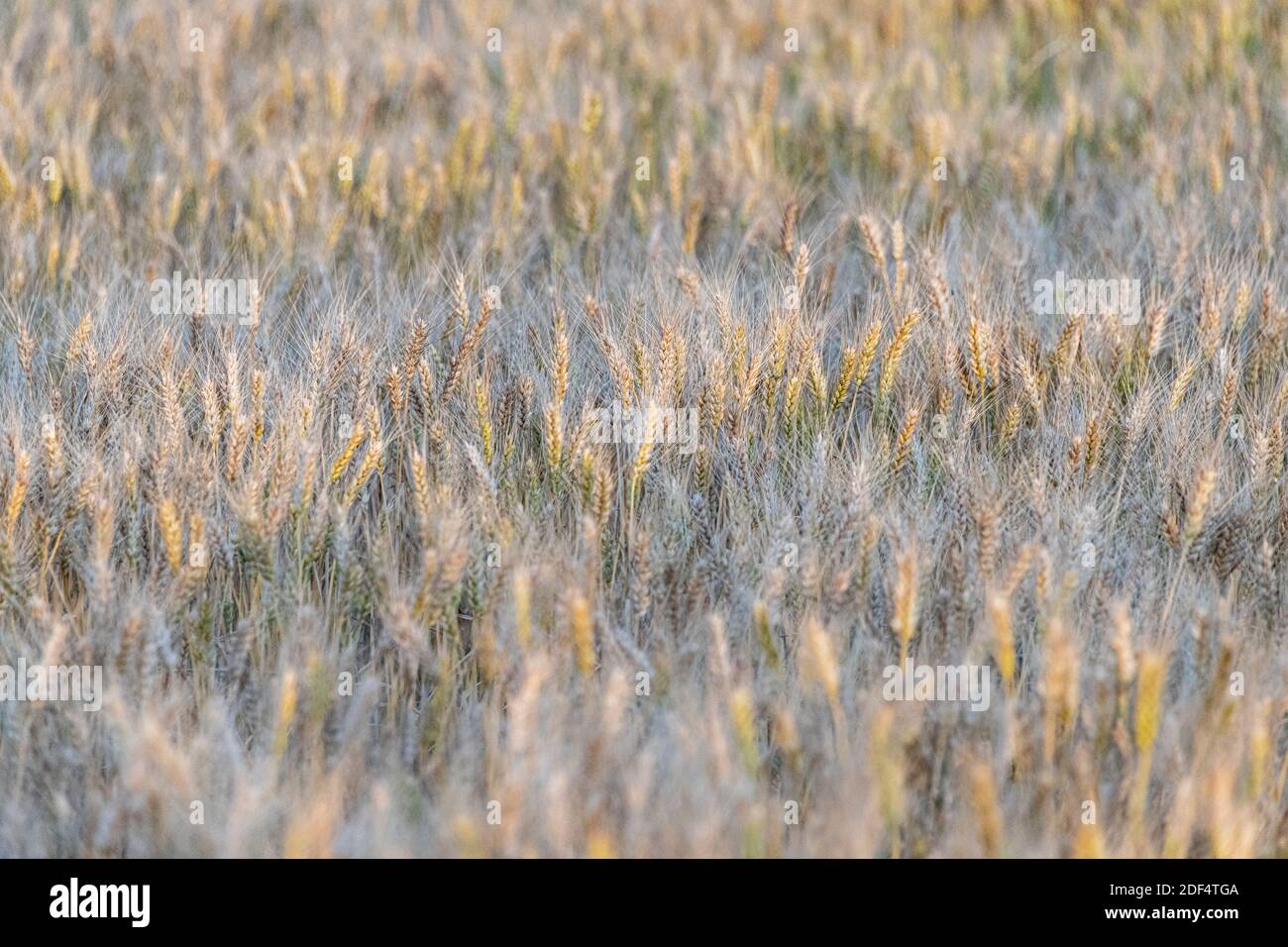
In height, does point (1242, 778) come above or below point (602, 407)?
below

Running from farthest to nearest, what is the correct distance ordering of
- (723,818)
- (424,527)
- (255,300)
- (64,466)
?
(255,300) → (64,466) → (424,527) → (723,818)

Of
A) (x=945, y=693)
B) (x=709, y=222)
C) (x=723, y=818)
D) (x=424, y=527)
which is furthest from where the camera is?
(x=709, y=222)

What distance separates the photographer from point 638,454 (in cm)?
262

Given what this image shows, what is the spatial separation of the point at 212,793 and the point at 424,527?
62 cm

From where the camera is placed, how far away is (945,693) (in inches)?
87.1

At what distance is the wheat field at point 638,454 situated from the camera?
6.63ft

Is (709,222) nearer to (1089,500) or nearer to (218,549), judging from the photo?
(1089,500)

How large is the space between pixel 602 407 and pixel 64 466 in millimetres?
1091

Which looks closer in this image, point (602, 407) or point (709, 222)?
point (602, 407)

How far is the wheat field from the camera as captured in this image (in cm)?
202

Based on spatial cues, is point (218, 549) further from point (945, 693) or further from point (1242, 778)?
point (1242, 778)
